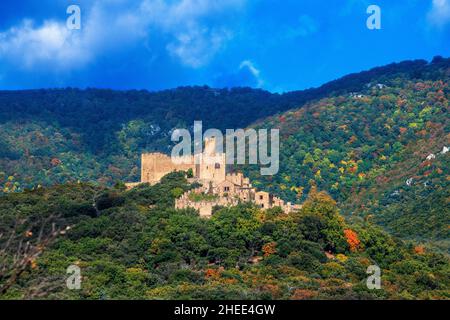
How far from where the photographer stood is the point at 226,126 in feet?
513

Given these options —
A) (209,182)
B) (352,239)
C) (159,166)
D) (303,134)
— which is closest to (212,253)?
(209,182)

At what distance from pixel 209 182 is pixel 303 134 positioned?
56951 millimetres

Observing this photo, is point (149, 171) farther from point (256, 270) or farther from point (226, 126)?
point (226, 126)

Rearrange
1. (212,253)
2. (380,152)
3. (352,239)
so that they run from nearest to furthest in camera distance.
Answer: (212,253) → (352,239) → (380,152)

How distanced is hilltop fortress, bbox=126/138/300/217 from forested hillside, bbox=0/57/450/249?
15967 millimetres

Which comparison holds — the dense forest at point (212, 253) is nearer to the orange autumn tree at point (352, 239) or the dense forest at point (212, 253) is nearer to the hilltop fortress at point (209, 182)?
the orange autumn tree at point (352, 239)

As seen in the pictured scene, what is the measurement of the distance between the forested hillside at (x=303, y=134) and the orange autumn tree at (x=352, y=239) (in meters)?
13.8

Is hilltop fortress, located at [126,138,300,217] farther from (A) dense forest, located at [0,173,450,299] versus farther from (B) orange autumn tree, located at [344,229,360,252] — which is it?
(B) orange autumn tree, located at [344,229,360,252]

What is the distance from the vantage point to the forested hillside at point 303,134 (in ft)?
317

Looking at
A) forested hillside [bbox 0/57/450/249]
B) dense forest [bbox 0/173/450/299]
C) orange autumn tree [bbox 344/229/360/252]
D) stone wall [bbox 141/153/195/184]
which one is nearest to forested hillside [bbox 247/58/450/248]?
forested hillside [bbox 0/57/450/249]

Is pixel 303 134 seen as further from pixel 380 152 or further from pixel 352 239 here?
pixel 352 239

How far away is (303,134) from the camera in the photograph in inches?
4759

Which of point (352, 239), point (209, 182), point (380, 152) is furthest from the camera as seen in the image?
point (380, 152)
